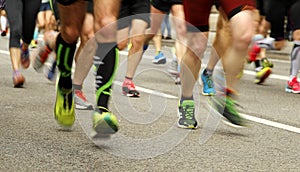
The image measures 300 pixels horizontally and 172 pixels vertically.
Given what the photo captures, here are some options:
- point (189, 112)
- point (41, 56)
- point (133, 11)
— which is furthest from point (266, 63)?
point (189, 112)

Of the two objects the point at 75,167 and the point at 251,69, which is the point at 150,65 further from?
the point at 75,167

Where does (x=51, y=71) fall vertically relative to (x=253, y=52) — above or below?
above

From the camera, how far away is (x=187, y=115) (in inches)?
217

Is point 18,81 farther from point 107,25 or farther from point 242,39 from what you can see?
point 107,25

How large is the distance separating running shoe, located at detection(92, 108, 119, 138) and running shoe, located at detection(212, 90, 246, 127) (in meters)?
0.97

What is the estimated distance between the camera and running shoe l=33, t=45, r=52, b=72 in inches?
276

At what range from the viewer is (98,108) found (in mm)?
4527

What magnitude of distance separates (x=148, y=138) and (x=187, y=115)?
0.51 meters

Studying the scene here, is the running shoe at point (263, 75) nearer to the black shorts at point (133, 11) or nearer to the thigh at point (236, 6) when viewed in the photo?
the black shorts at point (133, 11)

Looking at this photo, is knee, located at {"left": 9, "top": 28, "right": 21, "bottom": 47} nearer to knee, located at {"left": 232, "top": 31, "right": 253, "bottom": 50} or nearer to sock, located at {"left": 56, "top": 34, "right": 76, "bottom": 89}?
sock, located at {"left": 56, "top": 34, "right": 76, "bottom": 89}

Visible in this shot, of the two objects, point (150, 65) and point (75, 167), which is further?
point (150, 65)

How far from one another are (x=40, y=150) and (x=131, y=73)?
3321mm

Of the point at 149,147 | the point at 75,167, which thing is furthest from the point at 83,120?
the point at 75,167

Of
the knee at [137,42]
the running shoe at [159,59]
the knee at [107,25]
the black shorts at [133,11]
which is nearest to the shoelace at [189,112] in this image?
the knee at [107,25]
